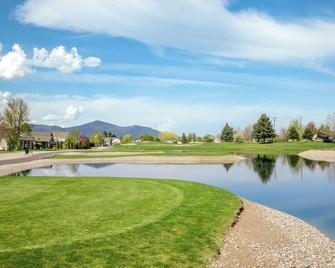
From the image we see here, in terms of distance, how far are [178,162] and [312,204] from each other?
3976 cm

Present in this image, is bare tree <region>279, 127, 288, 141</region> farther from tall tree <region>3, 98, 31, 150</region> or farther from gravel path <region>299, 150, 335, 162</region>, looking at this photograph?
tall tree <region>3, 98, 31, 150</region>

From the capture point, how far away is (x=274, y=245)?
1527 centimetres

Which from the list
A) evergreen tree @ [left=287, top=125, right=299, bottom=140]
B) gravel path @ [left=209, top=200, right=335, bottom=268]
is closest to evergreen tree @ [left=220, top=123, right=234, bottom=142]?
evergreen tree @ [left=287, top=125, right=299, bottom=140]

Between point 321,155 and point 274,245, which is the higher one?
point 321,155

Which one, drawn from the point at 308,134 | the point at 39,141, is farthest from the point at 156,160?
the point at 308,134

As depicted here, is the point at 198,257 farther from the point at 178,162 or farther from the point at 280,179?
the point at 178,162

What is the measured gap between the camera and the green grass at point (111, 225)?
11570mm

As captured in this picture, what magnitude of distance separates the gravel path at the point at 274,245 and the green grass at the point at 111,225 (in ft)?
2.40

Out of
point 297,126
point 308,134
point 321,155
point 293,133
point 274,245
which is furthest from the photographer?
point 297,126

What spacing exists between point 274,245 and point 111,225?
282 inches

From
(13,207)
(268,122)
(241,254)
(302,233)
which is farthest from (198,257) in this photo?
(268,122)

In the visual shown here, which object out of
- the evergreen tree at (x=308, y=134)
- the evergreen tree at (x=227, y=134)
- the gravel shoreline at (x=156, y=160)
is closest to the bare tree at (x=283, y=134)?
the evergreen tree at (x=308, y=134)

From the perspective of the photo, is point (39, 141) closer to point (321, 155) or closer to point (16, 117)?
point (16, 117)

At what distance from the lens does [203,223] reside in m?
16.4
